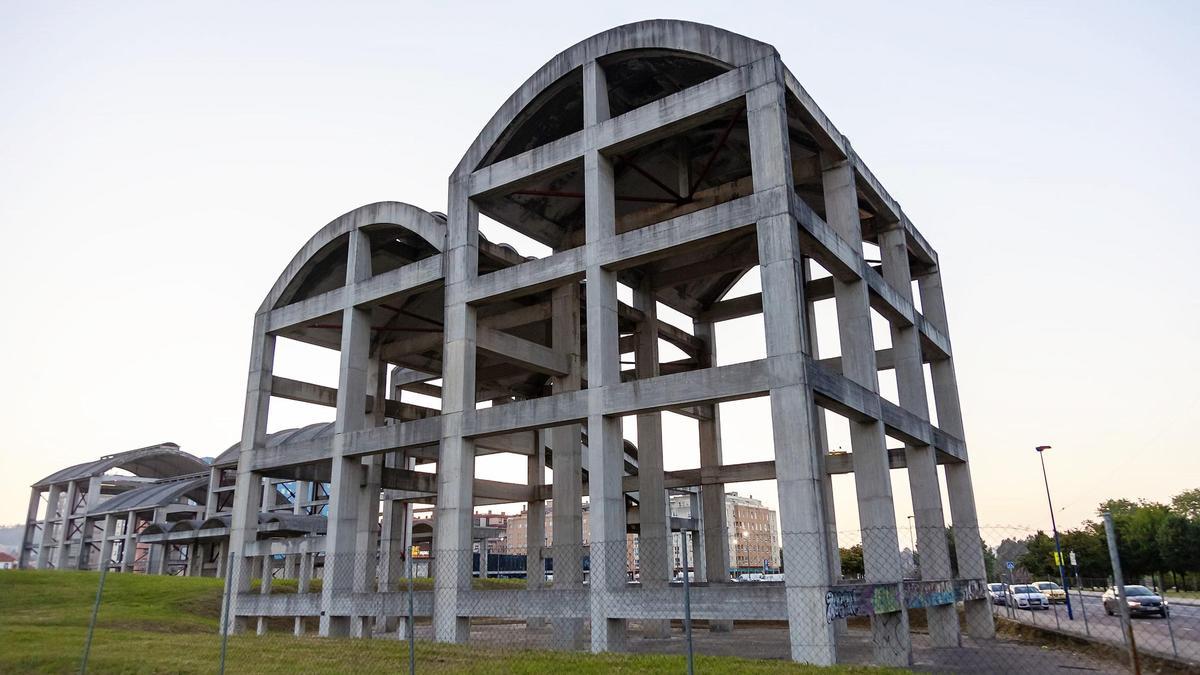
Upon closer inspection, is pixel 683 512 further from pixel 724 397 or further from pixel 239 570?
pixel 724 397

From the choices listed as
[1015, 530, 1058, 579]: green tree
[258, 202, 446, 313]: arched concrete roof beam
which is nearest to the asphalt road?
[258, 202, 446, 313]: arched concrete roof beam

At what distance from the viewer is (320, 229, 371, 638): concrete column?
28500mm

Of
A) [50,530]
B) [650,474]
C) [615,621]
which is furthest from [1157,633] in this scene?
[50,530]

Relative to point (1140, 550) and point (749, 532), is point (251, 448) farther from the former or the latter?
point (749, 532)

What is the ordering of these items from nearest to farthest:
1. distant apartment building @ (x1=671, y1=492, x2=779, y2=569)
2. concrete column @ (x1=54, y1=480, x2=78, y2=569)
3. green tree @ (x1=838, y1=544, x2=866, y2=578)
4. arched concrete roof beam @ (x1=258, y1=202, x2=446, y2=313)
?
arched concrete roof beam @ (x1=258, y1=202, x2=446, y2=313) < green tree @ (x1=838, y1=544, x2=866, y2=578) < concrete column @ (x1=54, y1=480, x2=78, y2=569) < distant apartment building @ (x1=671, y1=492, x2=779, y2=569)

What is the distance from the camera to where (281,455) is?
32.7 m

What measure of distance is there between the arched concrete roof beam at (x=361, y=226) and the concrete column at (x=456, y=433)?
156 cm

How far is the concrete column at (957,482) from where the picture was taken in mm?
28770

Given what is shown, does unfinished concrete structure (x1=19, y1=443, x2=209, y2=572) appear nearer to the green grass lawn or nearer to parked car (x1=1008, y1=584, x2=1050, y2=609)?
the green grass lawn

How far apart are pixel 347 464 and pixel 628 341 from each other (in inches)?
552

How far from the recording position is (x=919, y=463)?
1107 inches

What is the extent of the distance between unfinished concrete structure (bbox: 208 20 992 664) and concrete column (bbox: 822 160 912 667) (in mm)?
76

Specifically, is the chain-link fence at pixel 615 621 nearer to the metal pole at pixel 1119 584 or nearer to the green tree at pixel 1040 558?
the metal pole at pixel 1119 584

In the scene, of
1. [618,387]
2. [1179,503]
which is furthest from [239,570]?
[1179,503]
